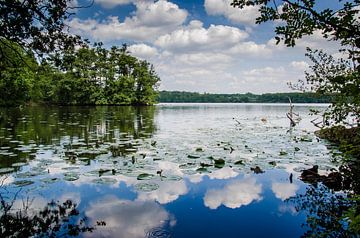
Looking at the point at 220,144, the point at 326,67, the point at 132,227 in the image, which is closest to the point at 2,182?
the point at 132,227

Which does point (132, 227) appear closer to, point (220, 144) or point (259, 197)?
point (259, 197)

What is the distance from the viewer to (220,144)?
48.3 ft

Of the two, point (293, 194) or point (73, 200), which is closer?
point (73, 200)

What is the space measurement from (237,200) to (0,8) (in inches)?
245

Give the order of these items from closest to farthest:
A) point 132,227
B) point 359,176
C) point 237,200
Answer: point 132,227, point 359,176, point 237,200

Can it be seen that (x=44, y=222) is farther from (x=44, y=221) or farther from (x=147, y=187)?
(x=147, y=187)

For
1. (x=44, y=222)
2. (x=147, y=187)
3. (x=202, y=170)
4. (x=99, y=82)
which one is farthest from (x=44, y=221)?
(x=99, y=82)

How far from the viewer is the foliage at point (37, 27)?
16.4ft

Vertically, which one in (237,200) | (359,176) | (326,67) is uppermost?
(326,67)

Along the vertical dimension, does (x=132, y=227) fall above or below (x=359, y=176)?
below

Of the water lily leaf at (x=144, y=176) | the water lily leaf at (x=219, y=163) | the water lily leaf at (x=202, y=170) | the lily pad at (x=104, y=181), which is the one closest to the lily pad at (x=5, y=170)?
the lily pad at (x=104, y=181)

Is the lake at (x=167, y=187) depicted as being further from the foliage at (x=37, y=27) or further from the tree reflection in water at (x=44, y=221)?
the foliage at (x=37, y=27)

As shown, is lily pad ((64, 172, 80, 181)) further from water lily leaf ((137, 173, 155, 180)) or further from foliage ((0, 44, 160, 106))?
foliage ((0, 44, 160, 106))

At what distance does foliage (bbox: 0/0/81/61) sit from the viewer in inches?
197
